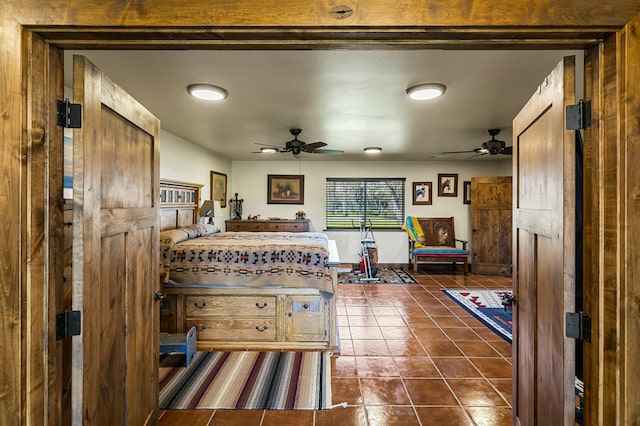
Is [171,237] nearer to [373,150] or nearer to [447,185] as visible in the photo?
[373,150]

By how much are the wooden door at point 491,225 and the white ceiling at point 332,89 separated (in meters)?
1.85

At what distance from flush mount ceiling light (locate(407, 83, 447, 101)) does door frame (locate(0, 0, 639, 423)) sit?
1.67m

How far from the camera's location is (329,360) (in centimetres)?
288

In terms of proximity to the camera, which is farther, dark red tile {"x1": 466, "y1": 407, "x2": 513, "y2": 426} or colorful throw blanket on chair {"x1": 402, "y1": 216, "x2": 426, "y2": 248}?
colorful throw blanket on chair {"x1": 402, "y1": 216, "x2": 426, "y2": 248}

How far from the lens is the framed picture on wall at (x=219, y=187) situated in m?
Answer: 6.20

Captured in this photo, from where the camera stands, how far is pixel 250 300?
3.12m

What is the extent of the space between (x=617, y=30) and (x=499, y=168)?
678cm

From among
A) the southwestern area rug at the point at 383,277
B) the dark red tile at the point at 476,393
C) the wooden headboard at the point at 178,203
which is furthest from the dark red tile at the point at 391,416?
the southwestern area rug at the point at 383,277

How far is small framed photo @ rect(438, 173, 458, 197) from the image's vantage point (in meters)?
7.18

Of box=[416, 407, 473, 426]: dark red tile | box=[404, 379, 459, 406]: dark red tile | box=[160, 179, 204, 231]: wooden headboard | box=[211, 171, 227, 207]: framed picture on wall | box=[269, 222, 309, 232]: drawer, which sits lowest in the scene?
box=[416, 407, 473, 426]: dark red tile

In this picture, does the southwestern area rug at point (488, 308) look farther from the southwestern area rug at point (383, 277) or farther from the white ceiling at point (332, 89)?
the white ceiling at point (332, 89)

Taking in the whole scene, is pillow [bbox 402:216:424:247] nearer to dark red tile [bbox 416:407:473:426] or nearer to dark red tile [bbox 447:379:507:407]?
dark red tile [bbox 447:379:507:407]

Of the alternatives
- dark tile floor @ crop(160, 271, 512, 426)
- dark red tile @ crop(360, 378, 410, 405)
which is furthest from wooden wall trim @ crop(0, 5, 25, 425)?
dark red tile @ crop(360, 378, 410, 405)

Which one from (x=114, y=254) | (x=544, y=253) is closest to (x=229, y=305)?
(x=114, y=254)
